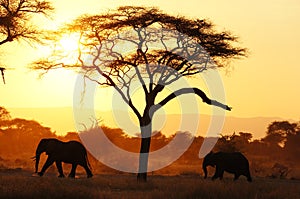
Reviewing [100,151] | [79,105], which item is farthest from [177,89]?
[100,151]

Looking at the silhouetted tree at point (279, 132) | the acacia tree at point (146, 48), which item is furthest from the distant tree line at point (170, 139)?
the acacia tree at point (146, 48)

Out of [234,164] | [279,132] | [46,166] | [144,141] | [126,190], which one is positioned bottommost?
[126,190]

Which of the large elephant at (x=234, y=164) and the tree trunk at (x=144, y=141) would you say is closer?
the large elephant at (x=234, y=164)

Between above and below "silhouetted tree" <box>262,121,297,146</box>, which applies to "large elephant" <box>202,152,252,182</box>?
below

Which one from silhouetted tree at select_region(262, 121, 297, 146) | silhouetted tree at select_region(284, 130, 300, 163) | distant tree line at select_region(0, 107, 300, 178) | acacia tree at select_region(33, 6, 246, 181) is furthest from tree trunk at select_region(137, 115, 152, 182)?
silhouetted tree at select_region(262, 121, 297, 146)

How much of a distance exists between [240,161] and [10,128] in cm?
5681

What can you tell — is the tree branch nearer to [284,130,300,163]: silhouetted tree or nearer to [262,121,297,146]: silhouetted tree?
[284,130,300,163]: silhouetted tree

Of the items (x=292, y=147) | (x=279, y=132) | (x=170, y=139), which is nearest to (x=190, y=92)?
(x=292, y=147)

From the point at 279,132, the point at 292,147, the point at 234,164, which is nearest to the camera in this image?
the point at 234,164

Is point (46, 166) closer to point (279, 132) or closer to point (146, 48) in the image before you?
point (146, 48)

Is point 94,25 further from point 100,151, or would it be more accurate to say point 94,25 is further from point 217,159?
point 100,151

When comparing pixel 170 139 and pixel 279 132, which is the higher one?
pixel 279 132

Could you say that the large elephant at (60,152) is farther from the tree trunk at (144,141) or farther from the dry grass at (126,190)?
the dry grass at (126,190)

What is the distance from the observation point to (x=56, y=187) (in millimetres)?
23922
